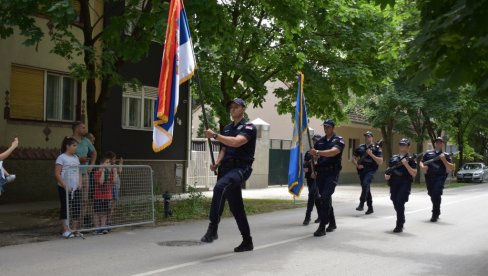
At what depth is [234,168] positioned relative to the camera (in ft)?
26.2

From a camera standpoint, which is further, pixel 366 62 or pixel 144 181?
pixel 366 62

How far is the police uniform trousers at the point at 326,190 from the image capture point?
9.98 m

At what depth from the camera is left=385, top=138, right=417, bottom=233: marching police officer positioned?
1103 centimetres

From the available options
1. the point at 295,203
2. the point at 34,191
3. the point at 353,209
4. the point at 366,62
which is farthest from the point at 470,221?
the point at 34,191

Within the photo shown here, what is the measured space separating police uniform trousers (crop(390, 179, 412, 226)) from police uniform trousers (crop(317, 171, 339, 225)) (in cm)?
156

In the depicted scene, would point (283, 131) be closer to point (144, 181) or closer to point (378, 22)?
point (378, 22)

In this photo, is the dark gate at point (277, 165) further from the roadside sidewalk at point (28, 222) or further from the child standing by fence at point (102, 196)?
the child standing by fence at point (102, 196)

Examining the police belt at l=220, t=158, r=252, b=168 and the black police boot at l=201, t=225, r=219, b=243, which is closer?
the black police boot at l=201, t=225, r=219, b=243

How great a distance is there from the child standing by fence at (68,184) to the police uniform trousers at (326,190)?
165 inches

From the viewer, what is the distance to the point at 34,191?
51.6ft

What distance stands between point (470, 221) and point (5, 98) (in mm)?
11974

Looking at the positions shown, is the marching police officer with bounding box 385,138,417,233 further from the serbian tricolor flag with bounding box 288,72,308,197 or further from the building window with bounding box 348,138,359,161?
the building window with bounding box 348,138,359,161

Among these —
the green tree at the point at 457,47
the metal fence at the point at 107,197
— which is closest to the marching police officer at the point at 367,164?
the metal fence at the point at 107,197

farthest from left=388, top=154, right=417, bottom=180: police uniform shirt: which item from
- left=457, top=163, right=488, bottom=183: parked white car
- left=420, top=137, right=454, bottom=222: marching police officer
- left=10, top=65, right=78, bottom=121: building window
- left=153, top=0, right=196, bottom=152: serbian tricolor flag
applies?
left=457, top=163, right=488, bottom=183: parked white car
